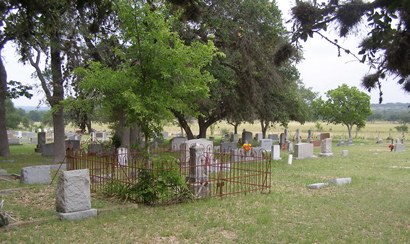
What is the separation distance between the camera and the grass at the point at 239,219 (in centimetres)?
758

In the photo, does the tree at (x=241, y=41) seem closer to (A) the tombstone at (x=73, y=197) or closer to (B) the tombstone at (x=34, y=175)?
(B) the tombstone at (x=34, y=175)

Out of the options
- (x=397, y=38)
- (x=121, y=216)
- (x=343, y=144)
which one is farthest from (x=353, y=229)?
(x=343, y=144)

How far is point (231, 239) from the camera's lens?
7.52 m

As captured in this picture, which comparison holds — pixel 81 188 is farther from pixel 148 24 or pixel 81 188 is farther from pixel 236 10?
pixel 236 10

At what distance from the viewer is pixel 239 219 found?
351 inches

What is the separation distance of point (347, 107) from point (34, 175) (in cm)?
4373

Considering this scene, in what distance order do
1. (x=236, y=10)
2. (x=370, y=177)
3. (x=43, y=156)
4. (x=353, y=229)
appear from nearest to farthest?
1. (x=353, y=229)
2. (x=370, y=177)
3. (x=236, y=10)
4. (x=43, y=156)

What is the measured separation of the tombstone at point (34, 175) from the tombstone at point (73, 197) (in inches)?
192

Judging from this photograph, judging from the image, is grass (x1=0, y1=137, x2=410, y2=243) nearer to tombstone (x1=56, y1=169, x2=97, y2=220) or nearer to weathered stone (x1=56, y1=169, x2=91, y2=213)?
tombstone (x1=56, y1=169, x2=97, y2=220)

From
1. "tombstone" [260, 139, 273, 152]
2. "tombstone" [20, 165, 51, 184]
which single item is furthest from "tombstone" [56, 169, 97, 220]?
"tombstone" [260, 139, 273, 152]

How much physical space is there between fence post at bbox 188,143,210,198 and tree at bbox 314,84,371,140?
139 ft

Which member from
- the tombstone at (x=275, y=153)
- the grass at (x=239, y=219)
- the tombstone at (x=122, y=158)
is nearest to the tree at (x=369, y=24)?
the grass at (x=239, y=219)

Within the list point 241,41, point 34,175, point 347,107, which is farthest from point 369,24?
point 347,107

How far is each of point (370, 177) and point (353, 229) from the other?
8.37 m
